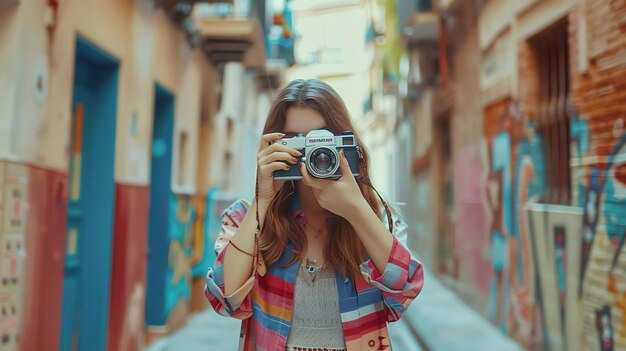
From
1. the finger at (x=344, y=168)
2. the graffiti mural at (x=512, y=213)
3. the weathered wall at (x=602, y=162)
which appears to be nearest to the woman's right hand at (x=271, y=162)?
the finger at (x=344, y=168)

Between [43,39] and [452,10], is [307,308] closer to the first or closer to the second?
[43,39]

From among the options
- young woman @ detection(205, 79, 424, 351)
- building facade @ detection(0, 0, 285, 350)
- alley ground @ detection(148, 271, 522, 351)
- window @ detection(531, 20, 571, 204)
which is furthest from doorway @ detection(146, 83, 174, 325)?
young woman @ detection(205, 79, 424, 351)

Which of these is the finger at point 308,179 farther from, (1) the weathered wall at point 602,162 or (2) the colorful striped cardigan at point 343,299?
(1) the weathered wall at point 602,162

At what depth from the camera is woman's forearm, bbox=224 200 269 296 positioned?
5.38 feet

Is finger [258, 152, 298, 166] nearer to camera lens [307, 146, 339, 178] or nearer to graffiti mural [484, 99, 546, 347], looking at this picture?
camera lens [307, 146, 339, 178]

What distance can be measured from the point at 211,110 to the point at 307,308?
7.26m

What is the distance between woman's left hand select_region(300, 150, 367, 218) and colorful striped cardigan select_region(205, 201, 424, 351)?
17 centimetres

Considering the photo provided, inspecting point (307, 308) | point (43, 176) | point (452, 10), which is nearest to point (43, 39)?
point (43, 176)

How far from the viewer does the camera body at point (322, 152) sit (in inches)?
64.2

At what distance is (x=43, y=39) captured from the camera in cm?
350

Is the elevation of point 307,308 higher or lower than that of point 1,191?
lower

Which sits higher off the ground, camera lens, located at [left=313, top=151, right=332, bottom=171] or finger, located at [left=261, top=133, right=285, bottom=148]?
finger, located at [left=261, top=133, right=285, bottom=148]

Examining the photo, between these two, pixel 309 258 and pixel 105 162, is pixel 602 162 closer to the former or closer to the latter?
pixel 309 258

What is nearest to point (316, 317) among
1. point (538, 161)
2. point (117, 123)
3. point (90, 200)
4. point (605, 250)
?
point (605, 250)
